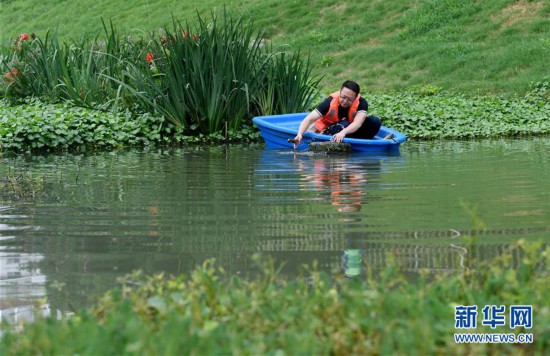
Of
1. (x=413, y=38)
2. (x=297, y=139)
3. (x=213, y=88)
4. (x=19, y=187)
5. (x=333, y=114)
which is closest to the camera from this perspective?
(x=19, y=187)

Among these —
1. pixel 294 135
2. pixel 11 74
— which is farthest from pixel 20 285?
pixel 11 74

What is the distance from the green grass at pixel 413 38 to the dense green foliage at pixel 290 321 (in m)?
14.5

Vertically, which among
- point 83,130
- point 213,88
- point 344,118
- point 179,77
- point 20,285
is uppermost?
point 179,77

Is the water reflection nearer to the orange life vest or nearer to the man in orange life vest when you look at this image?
the man in orange life vest

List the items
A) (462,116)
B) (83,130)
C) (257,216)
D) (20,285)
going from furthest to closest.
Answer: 1. (462,116)
2. (83,130)
3. (257,216)
4. (20,285)

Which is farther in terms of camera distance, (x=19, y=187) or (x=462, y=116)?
(x=462, y=116)

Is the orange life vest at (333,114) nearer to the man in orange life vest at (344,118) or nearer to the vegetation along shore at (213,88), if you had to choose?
the man in orange life vest at (344,118)

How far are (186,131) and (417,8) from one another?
1357cm

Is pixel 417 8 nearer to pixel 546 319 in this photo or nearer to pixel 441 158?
pixel 441 158

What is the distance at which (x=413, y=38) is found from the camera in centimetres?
2520

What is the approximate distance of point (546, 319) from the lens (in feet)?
12.2

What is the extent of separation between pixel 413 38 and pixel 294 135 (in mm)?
12478

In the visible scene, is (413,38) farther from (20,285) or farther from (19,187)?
(20,285)

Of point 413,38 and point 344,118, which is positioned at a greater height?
point 413,38
